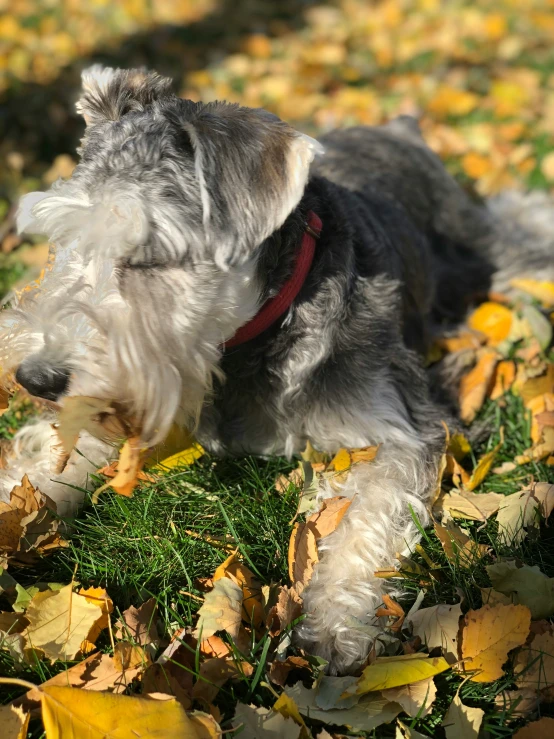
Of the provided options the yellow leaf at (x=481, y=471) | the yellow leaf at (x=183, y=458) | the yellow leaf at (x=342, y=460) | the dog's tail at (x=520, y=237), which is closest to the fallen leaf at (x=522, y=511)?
the yellow leaf at (x=481, y=471)

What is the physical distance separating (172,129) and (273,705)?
232cm

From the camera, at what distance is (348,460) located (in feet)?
11.9

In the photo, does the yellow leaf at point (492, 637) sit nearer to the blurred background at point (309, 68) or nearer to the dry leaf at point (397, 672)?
the dry leaf at point (397, 672)

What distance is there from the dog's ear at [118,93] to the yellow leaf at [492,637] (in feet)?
8.62

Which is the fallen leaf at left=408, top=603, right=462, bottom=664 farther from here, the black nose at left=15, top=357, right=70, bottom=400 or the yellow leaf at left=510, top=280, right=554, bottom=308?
the yellow leaf at left=510, top=280, right=554, bottom=308

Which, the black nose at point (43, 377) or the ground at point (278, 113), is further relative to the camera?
→ the ground at point (278, 113)

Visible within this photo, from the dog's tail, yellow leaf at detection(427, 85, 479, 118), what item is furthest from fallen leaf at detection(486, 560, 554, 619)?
yellow leaf at detection(427, 85, 479, 118)

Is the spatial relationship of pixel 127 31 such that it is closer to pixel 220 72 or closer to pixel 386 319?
pixel 220 72

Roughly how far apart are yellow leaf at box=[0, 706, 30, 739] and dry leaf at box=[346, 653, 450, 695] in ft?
3.81

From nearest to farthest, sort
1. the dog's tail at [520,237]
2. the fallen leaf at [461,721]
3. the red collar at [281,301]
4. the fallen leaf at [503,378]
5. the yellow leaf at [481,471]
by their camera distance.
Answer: the fallen leaf at [461,721]
the red collar at [281,301]
the yellow leaf at [481,471]
the fallen leaf at [503,378]
the dog's tail at [520,237]

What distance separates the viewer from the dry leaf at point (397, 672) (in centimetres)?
267

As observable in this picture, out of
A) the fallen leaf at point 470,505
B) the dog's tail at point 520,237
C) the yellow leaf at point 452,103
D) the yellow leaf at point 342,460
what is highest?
the yellow leaf at point 452,103

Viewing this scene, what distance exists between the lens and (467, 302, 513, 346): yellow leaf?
4.98m

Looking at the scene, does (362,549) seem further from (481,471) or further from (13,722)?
(13,722)
